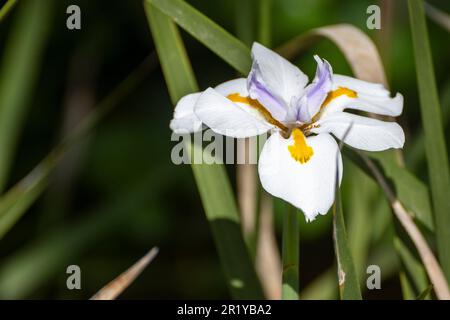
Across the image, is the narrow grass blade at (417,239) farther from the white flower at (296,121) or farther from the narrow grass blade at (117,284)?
the narrow grass blade at (117,284)

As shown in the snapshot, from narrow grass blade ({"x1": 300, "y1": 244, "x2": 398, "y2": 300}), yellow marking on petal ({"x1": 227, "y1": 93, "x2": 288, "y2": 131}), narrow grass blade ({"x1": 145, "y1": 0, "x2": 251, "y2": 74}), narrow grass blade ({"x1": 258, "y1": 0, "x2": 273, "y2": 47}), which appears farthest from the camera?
narrow grass blade ({"x1": 300, "y1": 244, "x2": 398, "y2": 300})

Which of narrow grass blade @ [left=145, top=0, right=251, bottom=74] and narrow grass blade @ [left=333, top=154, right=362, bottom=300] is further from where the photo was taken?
narrow grass blade @ [left=145, top=0, right=251, bottom=74]

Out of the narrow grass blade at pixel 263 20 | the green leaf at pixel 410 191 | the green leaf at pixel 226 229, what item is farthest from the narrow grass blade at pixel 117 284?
the narrow grass blade at pixel 263 20

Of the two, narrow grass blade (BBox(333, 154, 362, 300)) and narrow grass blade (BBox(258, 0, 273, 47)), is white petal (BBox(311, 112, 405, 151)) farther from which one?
narrow grass blade (BBox(258, 0, 273, 47))

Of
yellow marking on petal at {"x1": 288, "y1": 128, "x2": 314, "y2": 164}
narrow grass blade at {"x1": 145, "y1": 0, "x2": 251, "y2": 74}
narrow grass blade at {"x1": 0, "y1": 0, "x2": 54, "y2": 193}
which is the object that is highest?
narrow grass blade at {"x1": 0, "y1": 0, "x2": 54, "y2": 193}

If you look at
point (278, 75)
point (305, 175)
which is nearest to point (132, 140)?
point (278, 75)

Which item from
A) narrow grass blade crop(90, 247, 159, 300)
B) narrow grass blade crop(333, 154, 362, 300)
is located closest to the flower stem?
narrow grass blade crop(333, 154, 362, 300)

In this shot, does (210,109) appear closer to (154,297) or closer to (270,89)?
(270,89)

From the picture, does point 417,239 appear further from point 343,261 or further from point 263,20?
point 263,20

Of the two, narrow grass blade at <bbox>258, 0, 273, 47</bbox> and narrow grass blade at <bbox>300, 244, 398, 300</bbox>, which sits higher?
narrow grass blade at <bbox>258, 0, 273, 47</bbox>
